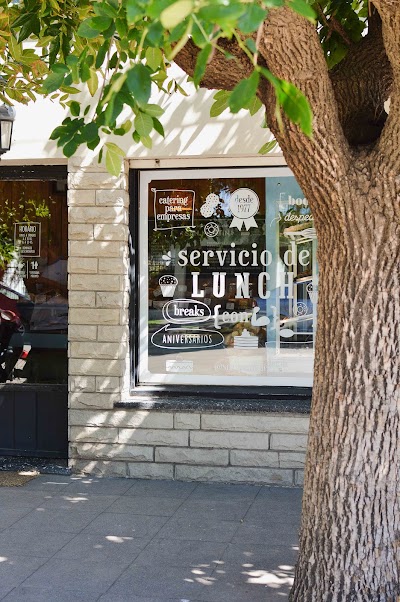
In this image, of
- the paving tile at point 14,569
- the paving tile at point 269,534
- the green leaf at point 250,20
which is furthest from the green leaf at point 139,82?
the paving tile at point 269,534

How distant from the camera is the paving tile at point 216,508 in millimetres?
6246

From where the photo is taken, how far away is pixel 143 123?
336 cm

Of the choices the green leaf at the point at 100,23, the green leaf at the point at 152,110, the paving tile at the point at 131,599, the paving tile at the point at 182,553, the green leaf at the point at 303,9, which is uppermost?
the green leaf at the point at 100,23

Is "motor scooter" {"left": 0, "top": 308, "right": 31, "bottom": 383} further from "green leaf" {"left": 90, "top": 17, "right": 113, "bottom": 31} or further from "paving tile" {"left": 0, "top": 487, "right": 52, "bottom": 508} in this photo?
"green leaf" {"left": 90, "top": 17, "right": 113, "bottom": 31}

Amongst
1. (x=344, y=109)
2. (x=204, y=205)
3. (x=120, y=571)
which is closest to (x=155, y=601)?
(x=120, y=571)

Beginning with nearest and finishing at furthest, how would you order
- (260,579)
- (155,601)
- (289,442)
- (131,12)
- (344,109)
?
(131,12)
(344,109)
(155,601)
(260,579)
(289,442)

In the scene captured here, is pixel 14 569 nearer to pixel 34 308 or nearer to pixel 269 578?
pixel 269 578

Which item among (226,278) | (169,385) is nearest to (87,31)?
(226,278)

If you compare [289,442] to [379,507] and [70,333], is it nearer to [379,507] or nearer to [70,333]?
[70,333]

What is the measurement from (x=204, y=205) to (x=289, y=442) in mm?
2295

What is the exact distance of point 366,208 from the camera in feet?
12.3

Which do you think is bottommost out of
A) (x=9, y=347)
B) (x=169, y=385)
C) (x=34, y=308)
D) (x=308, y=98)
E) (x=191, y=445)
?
(x=191, y=445)

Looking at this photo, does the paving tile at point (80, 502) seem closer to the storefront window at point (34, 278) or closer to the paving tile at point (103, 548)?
the paving tile at point (103, 548)

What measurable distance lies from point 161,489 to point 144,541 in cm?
137
